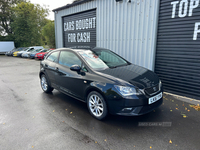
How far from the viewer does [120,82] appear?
3244mm

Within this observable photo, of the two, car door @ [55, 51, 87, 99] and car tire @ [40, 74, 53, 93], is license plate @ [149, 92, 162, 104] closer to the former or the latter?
car door @ [55, 51, 87, 99]

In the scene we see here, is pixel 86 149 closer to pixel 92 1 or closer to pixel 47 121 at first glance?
pixel 47 121

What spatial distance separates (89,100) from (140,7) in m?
4.74

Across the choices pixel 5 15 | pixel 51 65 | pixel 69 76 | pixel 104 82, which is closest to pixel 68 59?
pixel 69 76

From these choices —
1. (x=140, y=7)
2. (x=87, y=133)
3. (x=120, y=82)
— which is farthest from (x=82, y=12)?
(x=87, y=133)

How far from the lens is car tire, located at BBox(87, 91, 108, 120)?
3.39 metres

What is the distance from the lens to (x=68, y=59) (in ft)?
14.6

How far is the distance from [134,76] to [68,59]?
6.55 feet

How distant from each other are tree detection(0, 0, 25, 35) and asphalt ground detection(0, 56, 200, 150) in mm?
34853

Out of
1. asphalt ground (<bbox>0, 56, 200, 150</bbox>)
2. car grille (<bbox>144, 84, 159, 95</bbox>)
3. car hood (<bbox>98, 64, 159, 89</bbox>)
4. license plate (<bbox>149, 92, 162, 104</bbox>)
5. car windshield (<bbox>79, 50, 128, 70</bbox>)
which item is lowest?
asphalt ground (<bbox>0, 56, 200, 150</bbox>)

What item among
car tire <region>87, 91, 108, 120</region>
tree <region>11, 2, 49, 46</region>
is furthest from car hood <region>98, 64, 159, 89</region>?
tree <region>11, 2, 49, 46</region>

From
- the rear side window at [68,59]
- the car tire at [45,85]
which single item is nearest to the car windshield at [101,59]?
the rear side window at [68,59]

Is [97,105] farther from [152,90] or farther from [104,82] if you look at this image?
[152,90]

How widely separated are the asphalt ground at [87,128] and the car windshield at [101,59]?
1.32m
